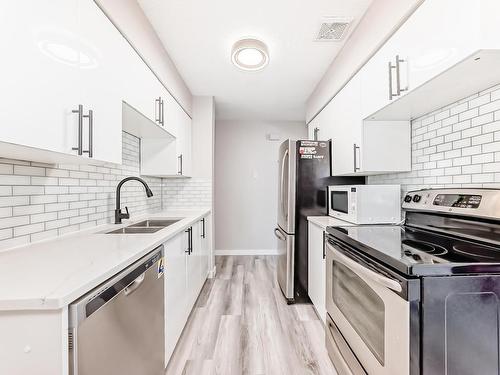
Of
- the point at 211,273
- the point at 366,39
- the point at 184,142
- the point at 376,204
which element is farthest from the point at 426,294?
the point at 211,273

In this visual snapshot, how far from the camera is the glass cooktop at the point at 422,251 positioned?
0.83 metres

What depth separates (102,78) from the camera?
128 cm

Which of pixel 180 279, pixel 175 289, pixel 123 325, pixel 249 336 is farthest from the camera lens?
pixel 249 336

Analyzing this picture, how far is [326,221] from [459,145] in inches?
40.7

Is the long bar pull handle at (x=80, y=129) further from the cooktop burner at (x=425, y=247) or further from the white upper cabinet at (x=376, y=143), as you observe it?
the white upper cabinet at (x=376, y=143)

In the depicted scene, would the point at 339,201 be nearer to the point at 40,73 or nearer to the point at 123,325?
the point at 123,325

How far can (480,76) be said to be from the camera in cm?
114

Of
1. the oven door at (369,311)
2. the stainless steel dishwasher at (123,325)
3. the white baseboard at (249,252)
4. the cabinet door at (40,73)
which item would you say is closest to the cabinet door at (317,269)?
the oven door at (369,311)

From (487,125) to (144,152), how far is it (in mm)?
2631

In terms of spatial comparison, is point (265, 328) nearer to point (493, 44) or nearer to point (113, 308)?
point (113, 308)

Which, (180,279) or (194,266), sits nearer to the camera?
(180,279)

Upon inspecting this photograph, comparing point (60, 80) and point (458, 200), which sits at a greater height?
point (60, 80)

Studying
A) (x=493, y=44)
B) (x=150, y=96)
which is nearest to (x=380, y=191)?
(x=493, y=44)

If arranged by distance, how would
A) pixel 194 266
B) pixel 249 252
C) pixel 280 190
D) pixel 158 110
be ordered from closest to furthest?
pixel 158 110
pixel 194 266
pixel 280 190
pixel 249 252
